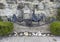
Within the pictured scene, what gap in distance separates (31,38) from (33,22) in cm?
81


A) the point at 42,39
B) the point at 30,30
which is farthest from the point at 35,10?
the point at 42,39

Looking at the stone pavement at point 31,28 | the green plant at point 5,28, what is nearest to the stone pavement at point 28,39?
the green plant at point 5,28

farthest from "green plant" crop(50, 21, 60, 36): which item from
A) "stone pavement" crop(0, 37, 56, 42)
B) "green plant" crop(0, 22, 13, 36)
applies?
"green plant" crop(0, 22, 13, 36)

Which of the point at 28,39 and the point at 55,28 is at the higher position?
the point at 55,28

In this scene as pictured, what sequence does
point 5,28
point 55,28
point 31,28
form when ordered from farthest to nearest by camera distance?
1. point 31,28
2. point 55,28
3. point 5,28

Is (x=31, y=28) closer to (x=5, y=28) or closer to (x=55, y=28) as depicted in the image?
(x=55, y=28)

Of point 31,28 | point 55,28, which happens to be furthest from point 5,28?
point 55,28

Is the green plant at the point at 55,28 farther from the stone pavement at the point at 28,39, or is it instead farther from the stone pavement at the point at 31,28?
the stone pavement at the point at 31,28

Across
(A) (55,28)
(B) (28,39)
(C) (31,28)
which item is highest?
(A) (55,28)

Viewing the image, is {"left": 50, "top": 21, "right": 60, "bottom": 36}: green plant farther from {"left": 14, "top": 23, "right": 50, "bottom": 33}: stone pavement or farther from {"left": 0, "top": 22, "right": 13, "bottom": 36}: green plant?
{"left": 0, "top": 22, "right": 13, "bottom": 36}: green plant

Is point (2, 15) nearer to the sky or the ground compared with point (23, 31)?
nearer to the sky

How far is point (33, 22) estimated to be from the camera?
25.4 ft

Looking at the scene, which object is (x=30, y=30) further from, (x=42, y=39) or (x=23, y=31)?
(x=42, y=39)

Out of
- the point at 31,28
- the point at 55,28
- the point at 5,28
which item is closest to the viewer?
the point at 5,28
